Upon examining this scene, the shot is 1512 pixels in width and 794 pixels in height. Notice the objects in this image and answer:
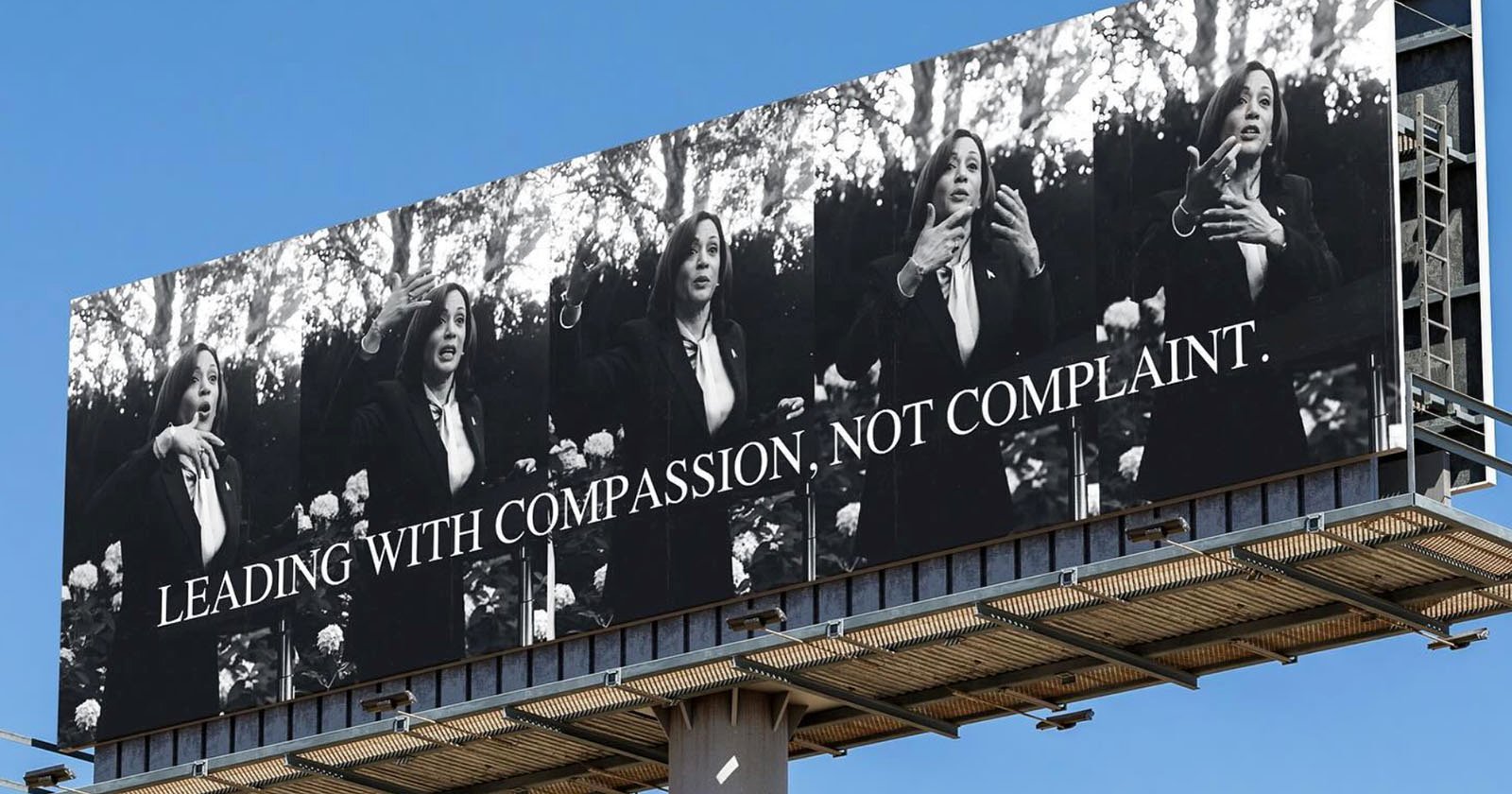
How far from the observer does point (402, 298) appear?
4891 cm

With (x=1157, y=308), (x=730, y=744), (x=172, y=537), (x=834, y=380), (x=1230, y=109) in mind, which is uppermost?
(x=1230, y=109)

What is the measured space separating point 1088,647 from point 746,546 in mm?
4001

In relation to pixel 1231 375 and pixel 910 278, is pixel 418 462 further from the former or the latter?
pixel 1231 375

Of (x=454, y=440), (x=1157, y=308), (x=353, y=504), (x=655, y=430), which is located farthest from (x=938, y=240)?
(x=353, y=504)

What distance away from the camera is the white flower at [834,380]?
44344 mm

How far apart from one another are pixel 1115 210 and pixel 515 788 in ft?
37.1

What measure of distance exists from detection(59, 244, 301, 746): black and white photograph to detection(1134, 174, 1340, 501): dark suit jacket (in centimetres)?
1251

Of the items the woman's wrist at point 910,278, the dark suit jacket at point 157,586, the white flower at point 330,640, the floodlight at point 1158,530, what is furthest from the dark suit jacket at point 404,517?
the floodlight at point 1158,530

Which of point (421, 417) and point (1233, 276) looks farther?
point (421, 417)

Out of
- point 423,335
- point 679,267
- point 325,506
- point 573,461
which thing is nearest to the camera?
point 679,267

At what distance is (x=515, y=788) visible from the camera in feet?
161

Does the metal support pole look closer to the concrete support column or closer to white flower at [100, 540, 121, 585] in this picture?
the concrete support column

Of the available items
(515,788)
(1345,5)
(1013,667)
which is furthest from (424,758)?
(1345,5)

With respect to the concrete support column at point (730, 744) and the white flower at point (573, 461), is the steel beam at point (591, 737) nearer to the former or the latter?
the concrete support column at point (730, 744)
